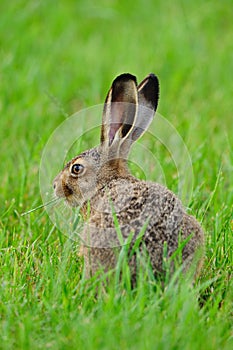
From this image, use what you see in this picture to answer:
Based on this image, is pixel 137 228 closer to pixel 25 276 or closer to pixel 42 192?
pixel 25 276

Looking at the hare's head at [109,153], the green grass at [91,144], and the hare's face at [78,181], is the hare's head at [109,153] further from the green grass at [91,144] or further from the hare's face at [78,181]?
the green grass at [91,144]

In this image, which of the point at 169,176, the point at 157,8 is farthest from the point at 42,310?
the point at 157,8

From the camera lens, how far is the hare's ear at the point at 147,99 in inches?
180

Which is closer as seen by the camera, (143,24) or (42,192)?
(42,192)

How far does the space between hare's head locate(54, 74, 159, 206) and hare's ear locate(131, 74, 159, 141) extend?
11 cm

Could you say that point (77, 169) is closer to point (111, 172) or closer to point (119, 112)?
point (111, 172)

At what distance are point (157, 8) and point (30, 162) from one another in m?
4.84

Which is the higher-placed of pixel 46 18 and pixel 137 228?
pixel 46 18

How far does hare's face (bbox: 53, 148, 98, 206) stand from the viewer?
4316 mm

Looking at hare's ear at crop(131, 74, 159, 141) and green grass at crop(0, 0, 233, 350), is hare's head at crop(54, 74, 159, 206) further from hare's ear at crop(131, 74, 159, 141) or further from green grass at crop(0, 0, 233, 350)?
green grass at crop(0, 0, 233, 350)

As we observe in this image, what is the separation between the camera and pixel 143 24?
31.3ft

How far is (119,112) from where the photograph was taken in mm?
4367

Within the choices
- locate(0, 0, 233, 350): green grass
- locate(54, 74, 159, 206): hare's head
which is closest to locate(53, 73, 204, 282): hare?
locate(54, 74, 159, 206): hare's head

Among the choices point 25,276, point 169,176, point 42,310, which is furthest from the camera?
point 169,176
